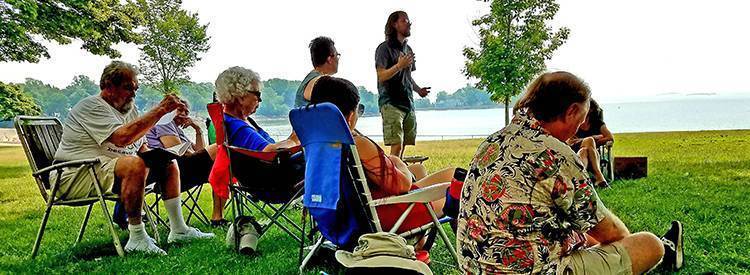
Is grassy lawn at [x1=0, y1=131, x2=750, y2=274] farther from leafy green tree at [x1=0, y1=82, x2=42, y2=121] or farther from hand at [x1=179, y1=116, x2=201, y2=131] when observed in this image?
leafy green tree at [x1=0, y1=82, x2=42, y2=121]

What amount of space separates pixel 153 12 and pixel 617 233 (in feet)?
88.3

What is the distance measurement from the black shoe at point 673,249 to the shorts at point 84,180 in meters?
3.08

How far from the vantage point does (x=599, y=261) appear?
1.94 m

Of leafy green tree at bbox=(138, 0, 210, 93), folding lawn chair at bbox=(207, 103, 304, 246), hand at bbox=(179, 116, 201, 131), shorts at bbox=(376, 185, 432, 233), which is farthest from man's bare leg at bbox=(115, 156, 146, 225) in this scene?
leafy green tree at bbox=(138, 0, 210, 93)

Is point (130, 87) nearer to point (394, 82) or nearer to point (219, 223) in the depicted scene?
point (219, 223)

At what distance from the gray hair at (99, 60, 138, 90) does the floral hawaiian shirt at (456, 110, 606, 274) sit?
8.81ft

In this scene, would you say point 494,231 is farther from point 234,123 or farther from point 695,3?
point 695,3

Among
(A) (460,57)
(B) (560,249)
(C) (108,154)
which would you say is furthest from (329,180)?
(A) (460,57)

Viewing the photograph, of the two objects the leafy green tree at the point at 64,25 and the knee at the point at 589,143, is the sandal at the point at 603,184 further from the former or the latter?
the leafy green tree at the point at 64,25

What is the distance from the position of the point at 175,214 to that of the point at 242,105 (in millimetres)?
1004

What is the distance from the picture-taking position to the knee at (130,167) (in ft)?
11.6

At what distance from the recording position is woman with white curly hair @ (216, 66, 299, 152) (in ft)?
11.4

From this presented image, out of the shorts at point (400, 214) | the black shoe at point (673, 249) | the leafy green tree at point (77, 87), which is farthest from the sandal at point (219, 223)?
the leafy green tree at point (77, 87)

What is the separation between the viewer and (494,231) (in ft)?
5.94
